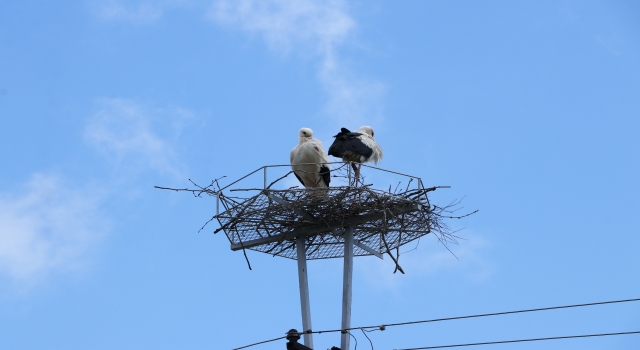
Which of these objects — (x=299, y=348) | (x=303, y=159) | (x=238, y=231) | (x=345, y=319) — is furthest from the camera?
(x=303, y=159)

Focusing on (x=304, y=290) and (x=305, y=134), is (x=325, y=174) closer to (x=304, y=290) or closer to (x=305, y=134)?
(x=305, y=134)

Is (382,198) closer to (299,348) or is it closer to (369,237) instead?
(369,237)

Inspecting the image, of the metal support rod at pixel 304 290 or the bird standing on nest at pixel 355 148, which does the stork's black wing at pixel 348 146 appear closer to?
the bird standing on nest at pixel 355 148

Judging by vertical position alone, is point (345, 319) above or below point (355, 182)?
below

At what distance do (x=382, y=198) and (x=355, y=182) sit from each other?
352 mm

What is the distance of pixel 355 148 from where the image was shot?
1196 centimetres

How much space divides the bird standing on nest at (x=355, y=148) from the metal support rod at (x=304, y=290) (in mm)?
1165

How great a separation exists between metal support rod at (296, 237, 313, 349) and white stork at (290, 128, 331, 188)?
1.19 meters

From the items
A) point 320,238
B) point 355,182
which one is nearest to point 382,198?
point 355,182

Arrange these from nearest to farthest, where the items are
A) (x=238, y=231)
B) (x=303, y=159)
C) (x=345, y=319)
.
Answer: (x=345, y=319) < (x=238, y=231) < (x=303, y=159)

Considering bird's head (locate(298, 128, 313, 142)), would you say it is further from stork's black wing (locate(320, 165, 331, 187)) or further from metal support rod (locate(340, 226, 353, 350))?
metal support rod (locate(340, 226, 353, 350))

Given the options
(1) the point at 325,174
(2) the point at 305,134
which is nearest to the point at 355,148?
(1) the point at 325,174

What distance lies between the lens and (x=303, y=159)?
481 inches

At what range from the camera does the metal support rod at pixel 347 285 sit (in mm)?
9977
